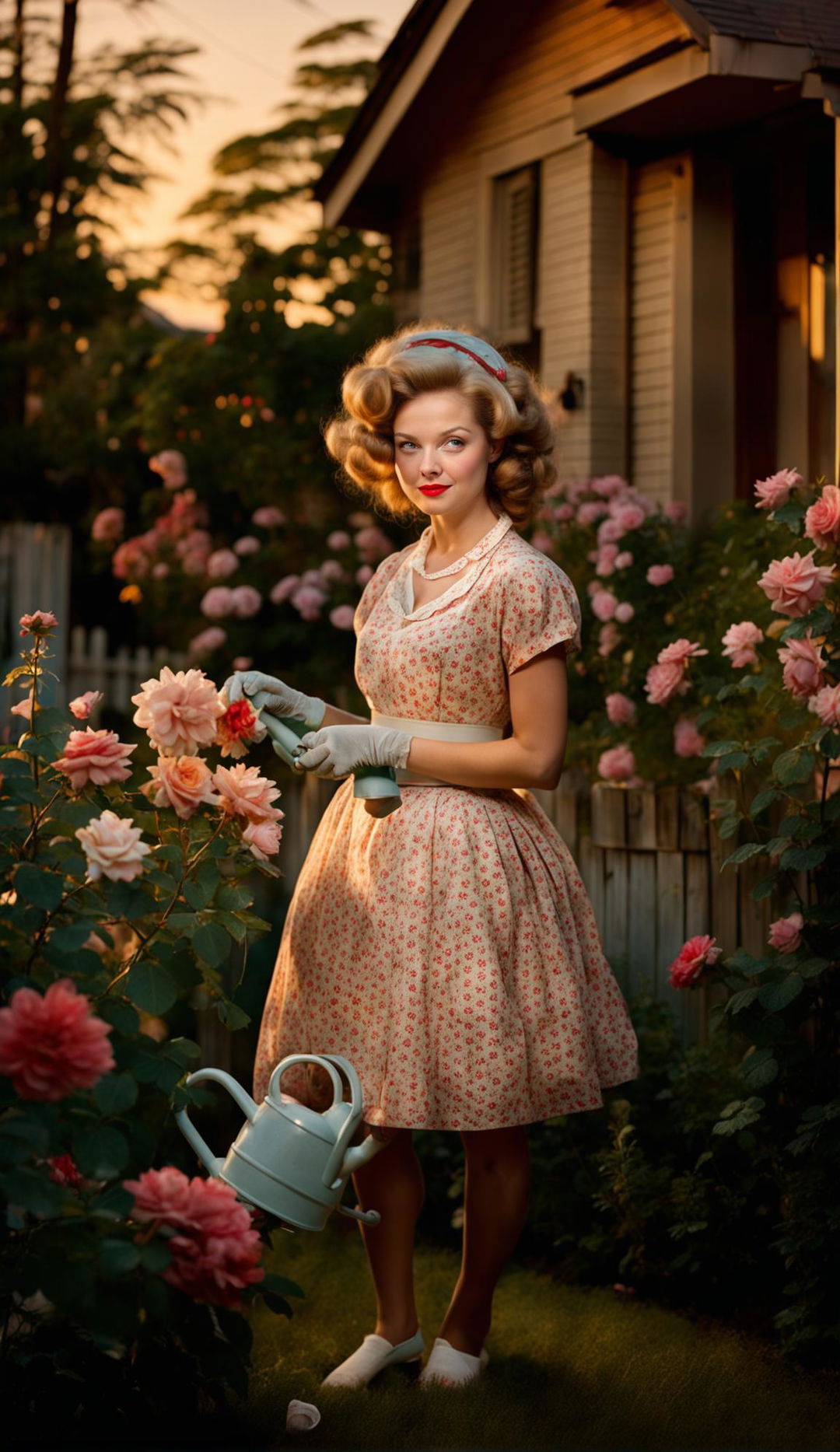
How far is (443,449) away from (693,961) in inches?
49.8

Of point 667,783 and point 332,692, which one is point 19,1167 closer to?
point 667,783

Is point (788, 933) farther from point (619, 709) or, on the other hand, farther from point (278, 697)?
point (619, 709)

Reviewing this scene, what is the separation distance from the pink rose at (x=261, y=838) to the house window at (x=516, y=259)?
508 centimetres

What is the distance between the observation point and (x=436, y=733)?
3168 mm

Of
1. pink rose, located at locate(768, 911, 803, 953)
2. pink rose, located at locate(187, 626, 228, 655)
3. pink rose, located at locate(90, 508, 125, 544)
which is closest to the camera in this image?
pink rose, located at locate(768, 911, 803, 953)

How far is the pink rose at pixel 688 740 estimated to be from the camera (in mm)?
4566

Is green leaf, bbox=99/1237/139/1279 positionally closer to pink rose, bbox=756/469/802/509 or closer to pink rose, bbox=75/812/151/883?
pink rose, bbox=75/812/151/883

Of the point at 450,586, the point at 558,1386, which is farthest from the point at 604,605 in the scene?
the point at 558,1386

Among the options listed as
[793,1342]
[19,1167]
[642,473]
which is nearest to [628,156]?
[642,473]

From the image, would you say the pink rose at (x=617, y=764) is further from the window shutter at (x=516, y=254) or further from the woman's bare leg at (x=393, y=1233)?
the window shutter at (x=516, y=254)

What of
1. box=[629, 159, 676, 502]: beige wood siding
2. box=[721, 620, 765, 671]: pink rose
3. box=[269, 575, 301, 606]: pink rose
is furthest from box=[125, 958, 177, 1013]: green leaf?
A: box=[269, 575, 301, 606]: pink rose

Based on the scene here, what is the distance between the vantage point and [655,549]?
208 inches

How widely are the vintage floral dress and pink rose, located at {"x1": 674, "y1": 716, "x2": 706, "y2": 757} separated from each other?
1408mm

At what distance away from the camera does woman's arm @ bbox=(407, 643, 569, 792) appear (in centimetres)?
304
